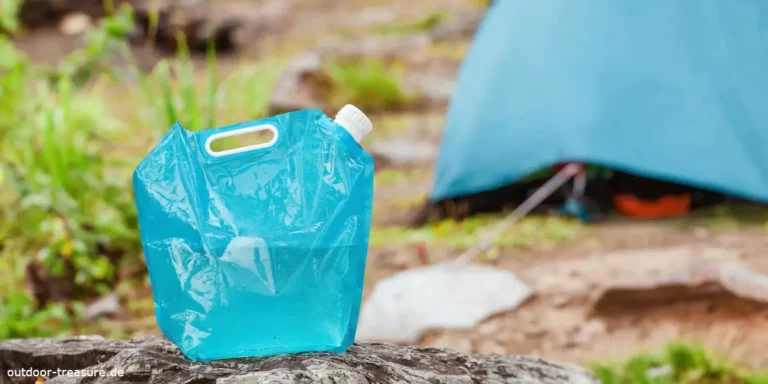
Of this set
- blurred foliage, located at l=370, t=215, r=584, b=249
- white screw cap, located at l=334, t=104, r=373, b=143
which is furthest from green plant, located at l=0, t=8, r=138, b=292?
white screw cap, located at l=334, t=104, r=373, b=143

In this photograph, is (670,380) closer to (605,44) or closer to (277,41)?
(605,44)

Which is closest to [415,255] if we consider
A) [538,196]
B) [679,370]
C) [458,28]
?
[538,196]

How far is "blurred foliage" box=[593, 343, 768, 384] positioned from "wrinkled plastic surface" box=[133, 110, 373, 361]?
4.58ft

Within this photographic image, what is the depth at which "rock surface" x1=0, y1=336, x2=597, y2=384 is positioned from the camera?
1.52m

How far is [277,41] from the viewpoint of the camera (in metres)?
9.73

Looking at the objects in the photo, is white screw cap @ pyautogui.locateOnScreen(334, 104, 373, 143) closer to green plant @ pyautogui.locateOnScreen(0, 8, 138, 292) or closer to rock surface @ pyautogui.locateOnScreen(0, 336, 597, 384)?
rock surface @ pyautogui.locateOnScreen(0, 336, 597, 384)

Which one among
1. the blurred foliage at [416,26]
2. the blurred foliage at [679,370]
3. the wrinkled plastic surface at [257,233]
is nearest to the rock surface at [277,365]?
the wrinkled plastic surface at [257,233]

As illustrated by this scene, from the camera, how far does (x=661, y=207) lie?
4453 millimetres

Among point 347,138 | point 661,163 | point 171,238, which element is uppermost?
point 347,138

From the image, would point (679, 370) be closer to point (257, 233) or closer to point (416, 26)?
point (257, 233)

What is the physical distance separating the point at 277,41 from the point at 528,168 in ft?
19.7

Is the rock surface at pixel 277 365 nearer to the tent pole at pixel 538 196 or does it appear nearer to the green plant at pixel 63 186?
the green plant at pixel 63 186

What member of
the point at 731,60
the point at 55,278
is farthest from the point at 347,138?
the point at 731,60

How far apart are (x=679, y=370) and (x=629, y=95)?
1.77 metres
